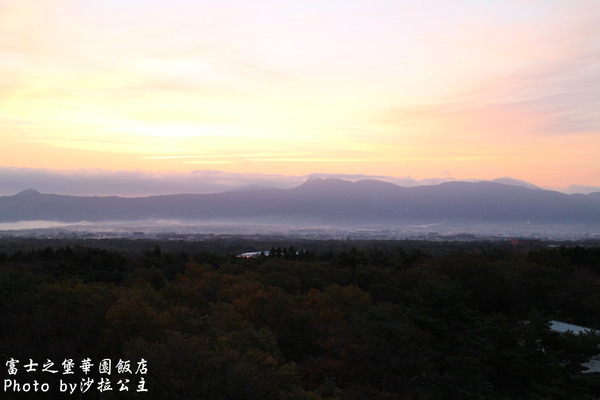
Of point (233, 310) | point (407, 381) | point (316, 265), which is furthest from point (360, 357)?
→ point (316, 265)

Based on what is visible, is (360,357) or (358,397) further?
(360,357)

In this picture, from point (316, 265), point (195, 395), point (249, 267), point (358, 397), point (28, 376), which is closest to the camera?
point (195, 395)

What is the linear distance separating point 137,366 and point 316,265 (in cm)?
3335

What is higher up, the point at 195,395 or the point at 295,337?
the point at 195,395

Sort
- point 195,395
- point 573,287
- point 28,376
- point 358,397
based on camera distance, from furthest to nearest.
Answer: point 573,287, point 358,397, point 28,376, point 195,395

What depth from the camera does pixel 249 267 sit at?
49094 millimetres

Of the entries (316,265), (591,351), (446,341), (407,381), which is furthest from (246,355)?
(316,265)

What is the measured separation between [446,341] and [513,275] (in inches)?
844

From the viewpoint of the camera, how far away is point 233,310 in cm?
2403

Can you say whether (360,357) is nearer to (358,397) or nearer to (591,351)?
(358,397)

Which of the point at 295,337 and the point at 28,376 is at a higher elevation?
the point at 28,376

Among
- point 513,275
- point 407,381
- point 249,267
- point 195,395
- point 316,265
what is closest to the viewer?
point 195,395

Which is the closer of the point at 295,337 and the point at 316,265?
the point at 295,337

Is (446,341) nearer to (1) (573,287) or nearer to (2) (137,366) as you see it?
(2) (137,366)
